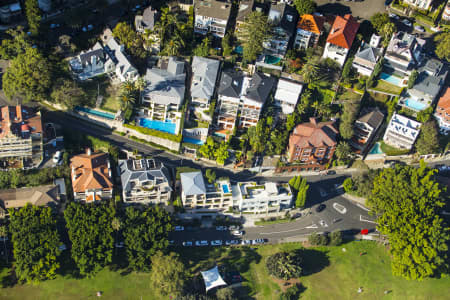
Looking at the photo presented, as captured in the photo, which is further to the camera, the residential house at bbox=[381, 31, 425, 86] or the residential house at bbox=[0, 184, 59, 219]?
the residential house at bbox=[381, 31, 425, 86]

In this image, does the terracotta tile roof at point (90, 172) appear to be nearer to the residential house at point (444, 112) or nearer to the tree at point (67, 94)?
the tree at point (67, 94)

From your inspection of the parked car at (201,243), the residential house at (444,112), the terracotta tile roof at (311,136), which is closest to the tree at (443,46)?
the residential house at (444,112)

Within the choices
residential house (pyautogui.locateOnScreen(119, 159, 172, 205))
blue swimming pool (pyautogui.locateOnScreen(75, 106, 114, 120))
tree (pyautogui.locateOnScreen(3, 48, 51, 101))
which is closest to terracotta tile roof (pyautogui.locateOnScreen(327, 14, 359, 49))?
residential house (pyautogui.locateOnScreen(119, 159, 172, 205))

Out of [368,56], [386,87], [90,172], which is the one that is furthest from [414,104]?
[90,172]

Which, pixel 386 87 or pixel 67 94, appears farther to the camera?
pixel 386 87

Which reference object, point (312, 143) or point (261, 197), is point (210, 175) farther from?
point (312, 143)

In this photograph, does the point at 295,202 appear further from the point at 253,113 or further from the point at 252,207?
the point at 253,113

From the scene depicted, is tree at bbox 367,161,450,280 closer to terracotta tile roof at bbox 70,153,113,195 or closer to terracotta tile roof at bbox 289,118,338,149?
terracotta tile roof at bbox 289,118,338,149
